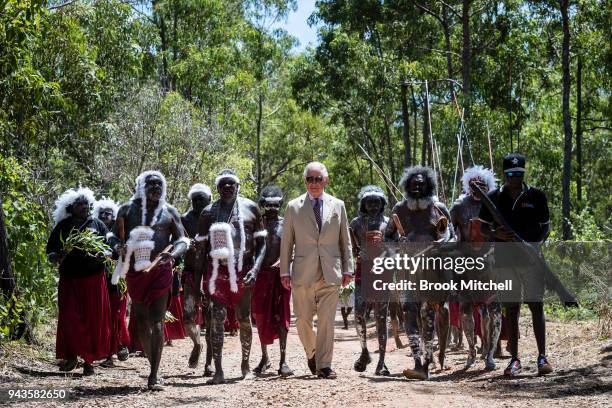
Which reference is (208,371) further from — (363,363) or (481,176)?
(481,176)

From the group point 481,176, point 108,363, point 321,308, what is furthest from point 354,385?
point 108,363

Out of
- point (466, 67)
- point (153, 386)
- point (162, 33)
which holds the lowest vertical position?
point (153, 386)

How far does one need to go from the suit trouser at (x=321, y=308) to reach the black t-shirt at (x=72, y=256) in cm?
248

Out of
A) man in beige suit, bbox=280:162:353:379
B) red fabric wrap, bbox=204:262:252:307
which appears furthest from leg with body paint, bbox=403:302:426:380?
red fabric wrap, bbox=204:262:252:307

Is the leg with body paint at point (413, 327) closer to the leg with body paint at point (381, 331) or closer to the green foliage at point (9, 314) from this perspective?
the leg with body paint at point (381, 331)

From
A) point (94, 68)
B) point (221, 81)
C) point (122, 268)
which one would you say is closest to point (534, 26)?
point (94, 68)

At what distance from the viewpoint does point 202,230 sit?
10.2 metres

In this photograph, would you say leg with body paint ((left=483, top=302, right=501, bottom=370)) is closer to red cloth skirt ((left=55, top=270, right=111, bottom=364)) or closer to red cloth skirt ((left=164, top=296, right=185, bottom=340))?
red cloth skirt ((left=55, top=270, right=111, bottom=364))

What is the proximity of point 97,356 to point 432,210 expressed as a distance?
4.10m

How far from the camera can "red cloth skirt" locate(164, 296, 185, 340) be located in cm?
1410

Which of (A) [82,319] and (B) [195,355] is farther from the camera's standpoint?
(B) [195,355]

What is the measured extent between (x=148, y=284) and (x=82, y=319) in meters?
1.85

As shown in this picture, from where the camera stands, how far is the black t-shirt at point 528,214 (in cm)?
967

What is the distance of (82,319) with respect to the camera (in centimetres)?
1060
